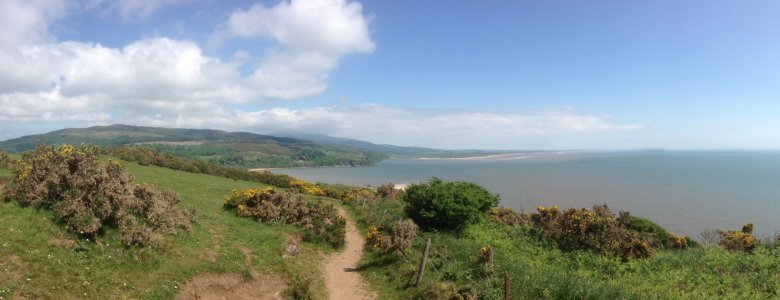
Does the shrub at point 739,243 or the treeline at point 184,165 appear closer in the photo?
the shrub at point 739,243

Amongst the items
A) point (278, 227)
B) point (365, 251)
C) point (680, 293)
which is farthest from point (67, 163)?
point (680, 293)

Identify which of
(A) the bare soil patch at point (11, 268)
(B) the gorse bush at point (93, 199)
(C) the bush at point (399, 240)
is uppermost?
(B) the gorse bush at point (93, 199)

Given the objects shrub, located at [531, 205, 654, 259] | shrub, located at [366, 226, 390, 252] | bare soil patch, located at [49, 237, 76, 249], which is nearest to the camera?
bare soil patch, located at [49, 237, 76, 249]

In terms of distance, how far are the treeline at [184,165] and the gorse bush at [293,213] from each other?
22.6 metres

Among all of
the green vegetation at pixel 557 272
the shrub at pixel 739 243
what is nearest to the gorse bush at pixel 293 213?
the green vegetation at pixel 557 272

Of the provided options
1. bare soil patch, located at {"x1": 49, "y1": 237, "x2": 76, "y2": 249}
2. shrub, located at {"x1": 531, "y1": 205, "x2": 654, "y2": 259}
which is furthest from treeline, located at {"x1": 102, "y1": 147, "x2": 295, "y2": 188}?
bare soil patch, located at {"x1": 49, "y1": 237, "x2": 76, "y2": 249}

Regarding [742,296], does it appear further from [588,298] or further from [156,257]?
[156,257]

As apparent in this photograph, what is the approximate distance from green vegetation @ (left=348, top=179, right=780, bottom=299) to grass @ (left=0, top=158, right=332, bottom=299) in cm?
405

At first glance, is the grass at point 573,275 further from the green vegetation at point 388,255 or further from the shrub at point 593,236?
the shrub at point 593,236

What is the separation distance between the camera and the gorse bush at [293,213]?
23438 mm

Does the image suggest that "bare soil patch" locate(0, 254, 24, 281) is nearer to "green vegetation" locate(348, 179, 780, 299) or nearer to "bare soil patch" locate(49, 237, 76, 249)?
"bare soil patch" locate(49, 237, 76, 249)

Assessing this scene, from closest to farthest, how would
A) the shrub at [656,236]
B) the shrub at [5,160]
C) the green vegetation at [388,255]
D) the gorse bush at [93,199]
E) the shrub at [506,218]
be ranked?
Answer: the green vegetation at [388,255] < the gorse bush at [93,199] < the shrub at [5,160] < the shrub at [656,236] < the shrub at [506,218]

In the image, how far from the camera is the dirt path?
17.0 metres

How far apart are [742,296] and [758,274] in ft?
11.6
